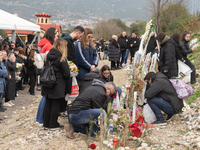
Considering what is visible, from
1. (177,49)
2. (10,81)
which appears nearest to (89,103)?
(10,81)

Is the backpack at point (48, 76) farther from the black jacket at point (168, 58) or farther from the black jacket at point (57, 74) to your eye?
the black jacket at point (168, 58)

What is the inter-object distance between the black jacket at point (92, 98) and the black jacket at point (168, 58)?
275 cm

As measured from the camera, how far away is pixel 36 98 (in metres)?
7.57

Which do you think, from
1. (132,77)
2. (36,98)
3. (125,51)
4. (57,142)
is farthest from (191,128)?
(125,51)

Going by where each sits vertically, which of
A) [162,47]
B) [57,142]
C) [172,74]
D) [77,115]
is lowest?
[57,142]

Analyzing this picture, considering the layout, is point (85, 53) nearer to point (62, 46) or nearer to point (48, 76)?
point (62, 46)

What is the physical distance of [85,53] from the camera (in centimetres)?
507

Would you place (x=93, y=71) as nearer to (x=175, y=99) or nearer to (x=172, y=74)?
(x=175, y=99)

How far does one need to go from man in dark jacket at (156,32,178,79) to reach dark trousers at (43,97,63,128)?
3.02 meters

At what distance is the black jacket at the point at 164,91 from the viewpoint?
15.4ft

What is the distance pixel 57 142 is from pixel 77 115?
2.13 feet

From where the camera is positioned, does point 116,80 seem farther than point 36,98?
Yes

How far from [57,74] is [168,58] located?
9.94 feet

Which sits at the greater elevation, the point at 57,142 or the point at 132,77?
the point at 132,77
